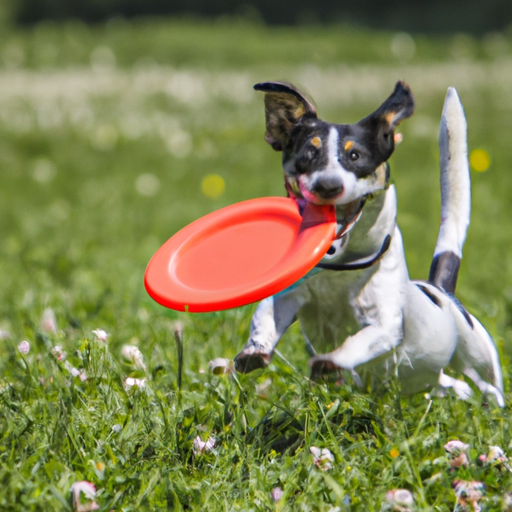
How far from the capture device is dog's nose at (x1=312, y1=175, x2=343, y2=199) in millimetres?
1688

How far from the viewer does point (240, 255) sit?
197cm

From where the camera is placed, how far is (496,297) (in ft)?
11.9

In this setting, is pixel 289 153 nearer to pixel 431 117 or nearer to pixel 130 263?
pixel 130 263

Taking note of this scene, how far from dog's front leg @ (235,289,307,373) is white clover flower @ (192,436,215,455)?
0.21 m

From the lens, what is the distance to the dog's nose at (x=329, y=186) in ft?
5.54

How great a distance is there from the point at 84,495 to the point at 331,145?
2.95ft

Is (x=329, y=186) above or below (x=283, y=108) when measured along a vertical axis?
below

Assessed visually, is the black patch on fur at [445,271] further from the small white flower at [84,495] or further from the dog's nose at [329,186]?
the small white flower at [84,495]

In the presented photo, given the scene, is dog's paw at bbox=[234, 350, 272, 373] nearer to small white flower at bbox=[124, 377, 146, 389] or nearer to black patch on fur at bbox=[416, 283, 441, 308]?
small white flower at bbox=[124, 377, 146, 389]

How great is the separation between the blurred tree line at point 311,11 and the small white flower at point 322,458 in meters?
13.4

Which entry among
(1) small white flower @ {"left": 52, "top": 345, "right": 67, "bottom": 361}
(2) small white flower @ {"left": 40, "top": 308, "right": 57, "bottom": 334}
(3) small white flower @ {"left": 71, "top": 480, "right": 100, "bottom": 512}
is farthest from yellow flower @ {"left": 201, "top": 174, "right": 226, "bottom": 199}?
(3) small white flower @ {"left": 71, "top": 480, "right": 100, "bottom": 512}

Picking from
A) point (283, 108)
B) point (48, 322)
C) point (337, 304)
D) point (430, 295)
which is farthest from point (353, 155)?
point (48, 322)

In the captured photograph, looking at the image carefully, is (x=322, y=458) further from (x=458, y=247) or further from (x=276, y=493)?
(x=458, y=247)

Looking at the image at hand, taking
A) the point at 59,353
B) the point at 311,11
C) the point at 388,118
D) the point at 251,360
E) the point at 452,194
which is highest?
the point at 311,11
